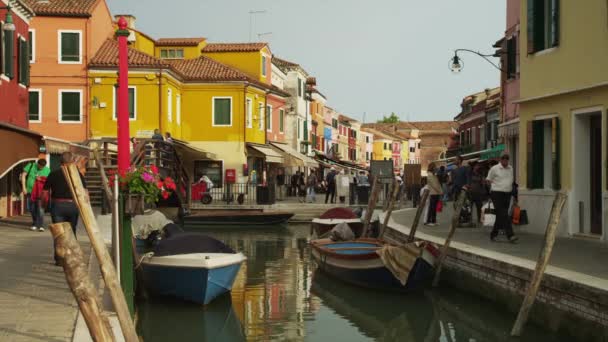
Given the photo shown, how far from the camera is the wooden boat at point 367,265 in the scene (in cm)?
1477

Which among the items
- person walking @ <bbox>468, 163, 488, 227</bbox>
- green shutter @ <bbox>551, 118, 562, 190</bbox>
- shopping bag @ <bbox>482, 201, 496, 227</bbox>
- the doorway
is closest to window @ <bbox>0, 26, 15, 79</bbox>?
person walking @ <bbox>468, 163, 488, 227</bbox>

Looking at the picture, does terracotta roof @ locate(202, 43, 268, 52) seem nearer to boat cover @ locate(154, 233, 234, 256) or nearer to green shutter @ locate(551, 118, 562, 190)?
green shutter @ locate(551, 118, 562, 190)

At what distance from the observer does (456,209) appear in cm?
1523

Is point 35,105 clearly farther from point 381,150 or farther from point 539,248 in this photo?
point 381,150

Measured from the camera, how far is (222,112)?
143 ft

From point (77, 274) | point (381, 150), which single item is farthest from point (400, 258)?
point (381, 150)

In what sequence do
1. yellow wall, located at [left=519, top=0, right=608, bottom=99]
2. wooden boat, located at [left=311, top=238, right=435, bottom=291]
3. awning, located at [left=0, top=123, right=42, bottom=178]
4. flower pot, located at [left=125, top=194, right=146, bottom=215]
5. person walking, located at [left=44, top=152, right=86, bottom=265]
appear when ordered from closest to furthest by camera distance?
1. flower pot, located at [left=125, top=194, right=146, bottom=215]
2. person walking, located at [left=44, top=152, right=86, bottom=265]
3. wooden boat, located at [left=311, top=238, right=435, bottom=291]
4. yellow wall, located at [left=519, top=0, right=608, bottom=99]
5. awning, located at [left=0, top=123, right=42, bottom=178]

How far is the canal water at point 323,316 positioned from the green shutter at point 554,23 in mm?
5805

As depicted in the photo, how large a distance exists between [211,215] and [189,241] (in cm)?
1807

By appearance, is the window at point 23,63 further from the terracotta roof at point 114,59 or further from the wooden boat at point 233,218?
the terracotta roof at point 114,59

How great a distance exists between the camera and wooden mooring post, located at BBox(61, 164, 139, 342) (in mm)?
6336

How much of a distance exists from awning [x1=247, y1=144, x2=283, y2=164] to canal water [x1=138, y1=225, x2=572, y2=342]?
88.1ft

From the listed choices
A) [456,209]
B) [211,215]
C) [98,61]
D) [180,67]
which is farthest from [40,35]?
[456,209]

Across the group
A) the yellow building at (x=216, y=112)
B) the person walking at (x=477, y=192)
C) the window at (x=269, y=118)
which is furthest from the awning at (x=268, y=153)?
the person walking at (x=477, y=192)
